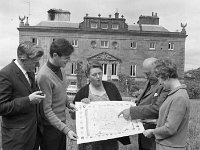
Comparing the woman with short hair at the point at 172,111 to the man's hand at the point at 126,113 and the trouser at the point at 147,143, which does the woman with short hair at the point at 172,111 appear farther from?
the trouser at the point at 147,143

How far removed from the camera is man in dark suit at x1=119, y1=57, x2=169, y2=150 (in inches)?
145

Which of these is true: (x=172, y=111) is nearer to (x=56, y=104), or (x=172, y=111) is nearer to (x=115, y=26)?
(x=56, y=104)

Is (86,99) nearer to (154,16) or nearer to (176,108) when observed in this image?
(176,108)

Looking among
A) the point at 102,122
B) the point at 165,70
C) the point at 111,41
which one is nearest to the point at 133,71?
the point at 111,41

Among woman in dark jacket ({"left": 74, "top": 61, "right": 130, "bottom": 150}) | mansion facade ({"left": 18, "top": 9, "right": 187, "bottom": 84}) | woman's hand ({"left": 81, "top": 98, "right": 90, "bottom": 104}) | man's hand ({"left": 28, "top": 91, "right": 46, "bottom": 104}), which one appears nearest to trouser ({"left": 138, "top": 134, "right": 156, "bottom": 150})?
woman in dark jacket ({"left": 74, "top": 61, "right": 130, "bottom": 150})

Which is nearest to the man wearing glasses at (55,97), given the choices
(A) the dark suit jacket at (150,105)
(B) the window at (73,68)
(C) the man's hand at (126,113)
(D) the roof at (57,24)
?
(C) the man's hand at (126,113)

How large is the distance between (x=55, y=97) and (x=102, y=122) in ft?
2.11

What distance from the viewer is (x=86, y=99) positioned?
378cm

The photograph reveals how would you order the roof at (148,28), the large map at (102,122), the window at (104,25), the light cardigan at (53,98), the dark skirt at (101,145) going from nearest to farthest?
the light cardigan at (53,98)
the large map at (102,122)
the dark skirt at (101,145)
the window at (104,25)
the roof at (148,28)

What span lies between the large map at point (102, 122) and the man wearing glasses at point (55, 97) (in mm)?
175

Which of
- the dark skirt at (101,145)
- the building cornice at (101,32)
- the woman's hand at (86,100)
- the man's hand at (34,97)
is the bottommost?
the dark skirt at (101,145)

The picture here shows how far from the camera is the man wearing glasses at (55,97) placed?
334 cm

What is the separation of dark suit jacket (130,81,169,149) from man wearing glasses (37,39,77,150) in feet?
2.86

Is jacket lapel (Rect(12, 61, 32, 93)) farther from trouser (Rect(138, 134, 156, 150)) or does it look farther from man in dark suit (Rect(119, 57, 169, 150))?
trouser (Rect(138, 134, 156, 150))
